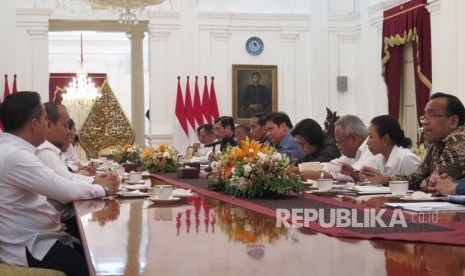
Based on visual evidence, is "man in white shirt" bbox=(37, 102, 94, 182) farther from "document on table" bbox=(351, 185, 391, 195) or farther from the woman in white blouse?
the woman in white blouse

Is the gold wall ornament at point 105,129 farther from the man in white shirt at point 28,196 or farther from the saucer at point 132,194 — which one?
the man in white shirt at point 28,196

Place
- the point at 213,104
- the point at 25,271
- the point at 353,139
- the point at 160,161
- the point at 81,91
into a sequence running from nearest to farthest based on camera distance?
the point at 25,271 → the point at 353,139 → the point at 160,161 → the point at 213,104 → the point at 81,91

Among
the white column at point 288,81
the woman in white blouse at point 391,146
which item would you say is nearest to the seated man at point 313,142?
the woman in white blouse at point 391,146

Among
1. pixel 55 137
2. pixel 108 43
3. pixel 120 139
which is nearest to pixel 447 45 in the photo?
pixel 120 139

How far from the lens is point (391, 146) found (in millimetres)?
5137

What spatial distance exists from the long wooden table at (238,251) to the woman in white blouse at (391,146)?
87.3 inches

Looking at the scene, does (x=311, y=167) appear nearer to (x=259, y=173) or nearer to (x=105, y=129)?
(x=259, y=173)

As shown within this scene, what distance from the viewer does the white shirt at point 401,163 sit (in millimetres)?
5004

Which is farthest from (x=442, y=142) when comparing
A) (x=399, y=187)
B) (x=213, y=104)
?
(x=213, y=104)

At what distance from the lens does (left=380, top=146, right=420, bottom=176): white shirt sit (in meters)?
5.00

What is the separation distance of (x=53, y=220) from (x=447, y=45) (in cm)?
796

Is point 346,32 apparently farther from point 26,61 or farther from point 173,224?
point 173,224

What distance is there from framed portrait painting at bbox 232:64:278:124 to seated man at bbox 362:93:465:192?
901 centimetres

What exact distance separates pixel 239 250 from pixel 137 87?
12.9 meters
